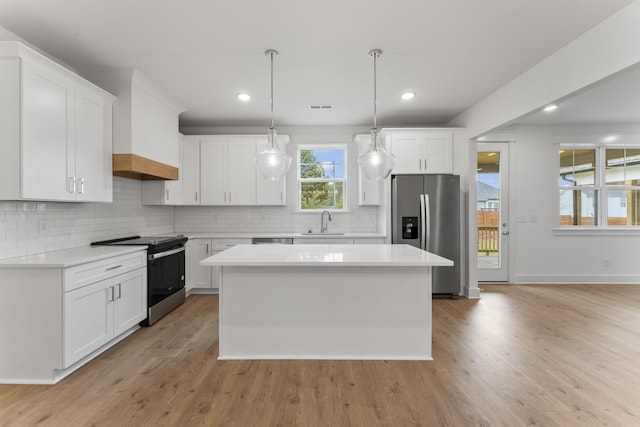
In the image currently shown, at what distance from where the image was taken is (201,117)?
16.2 feet

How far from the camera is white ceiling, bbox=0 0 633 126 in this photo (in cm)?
227

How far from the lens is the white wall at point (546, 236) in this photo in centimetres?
538

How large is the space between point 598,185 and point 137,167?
706 cm

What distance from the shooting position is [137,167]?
3.40 metres

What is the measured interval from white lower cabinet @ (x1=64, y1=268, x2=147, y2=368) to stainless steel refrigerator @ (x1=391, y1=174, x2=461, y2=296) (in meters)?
3.31

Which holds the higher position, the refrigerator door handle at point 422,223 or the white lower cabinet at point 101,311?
the refrigerator door handle at point 422,223

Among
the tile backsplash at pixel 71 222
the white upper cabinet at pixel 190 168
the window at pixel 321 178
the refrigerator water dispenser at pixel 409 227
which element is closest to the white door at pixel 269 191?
the window at pixel 321 178

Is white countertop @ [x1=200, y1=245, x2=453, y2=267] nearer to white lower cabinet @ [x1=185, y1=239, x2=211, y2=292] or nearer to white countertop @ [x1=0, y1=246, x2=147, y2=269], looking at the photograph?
white countertop @ [x1=0, y1=246, x2=147, y2=269]

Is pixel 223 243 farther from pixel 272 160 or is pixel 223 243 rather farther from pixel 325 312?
pixel 325 312

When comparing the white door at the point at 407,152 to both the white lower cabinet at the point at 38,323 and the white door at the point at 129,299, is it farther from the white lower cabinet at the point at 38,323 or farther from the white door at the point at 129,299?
the white lower cabinet at the point at 38,323

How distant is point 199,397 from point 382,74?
11.0ft

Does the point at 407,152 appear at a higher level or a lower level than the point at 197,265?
higher

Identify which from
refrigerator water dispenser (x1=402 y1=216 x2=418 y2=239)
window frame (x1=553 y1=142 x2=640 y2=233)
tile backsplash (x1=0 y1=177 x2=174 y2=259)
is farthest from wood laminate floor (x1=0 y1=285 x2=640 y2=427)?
window frame (x1=553 y1=142 x2=640 y2=233)

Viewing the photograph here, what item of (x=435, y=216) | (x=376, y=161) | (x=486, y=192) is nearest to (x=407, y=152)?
(x=435, y=216)
